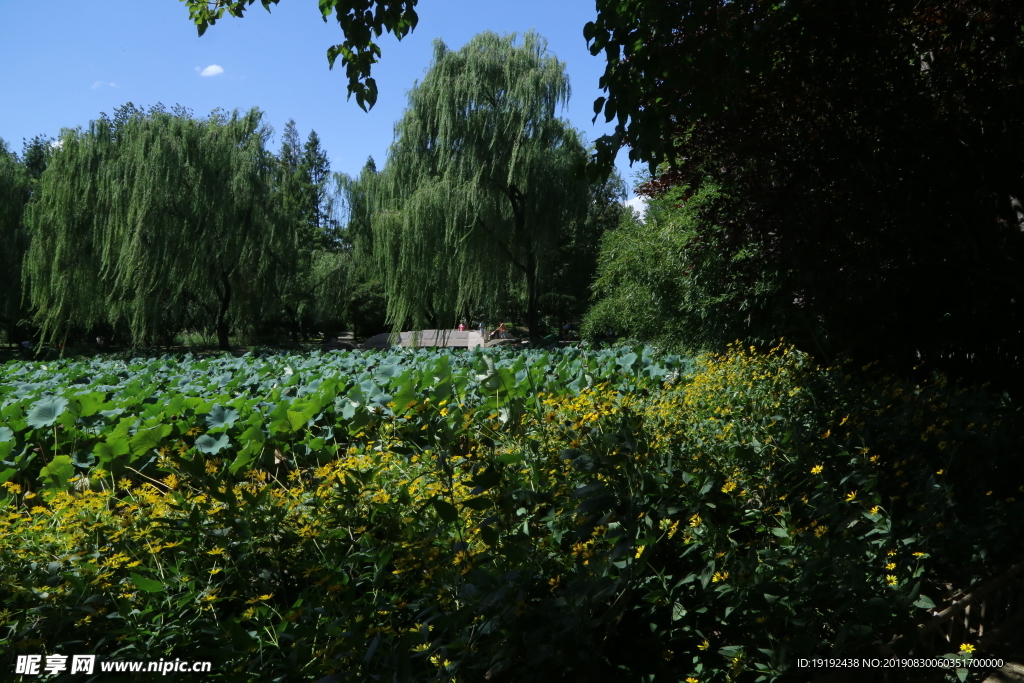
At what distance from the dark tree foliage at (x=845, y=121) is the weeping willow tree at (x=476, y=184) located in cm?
915

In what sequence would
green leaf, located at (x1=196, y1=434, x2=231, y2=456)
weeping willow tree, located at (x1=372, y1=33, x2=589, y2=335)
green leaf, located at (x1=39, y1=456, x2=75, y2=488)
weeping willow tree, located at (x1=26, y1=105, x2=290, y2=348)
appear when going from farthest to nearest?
1. weeping willow tree, located at (x1=26, y1=105, x2=290, y2=348)
2. weeping willow tree, located at (x1=372, y1=33, x2=589, y2=335)
3. green leaf, located at (x1=196, y1=434, x2=231, y2=456)
4. green leaf, located at (x1=39, y1=456, x2=75, y2=488)

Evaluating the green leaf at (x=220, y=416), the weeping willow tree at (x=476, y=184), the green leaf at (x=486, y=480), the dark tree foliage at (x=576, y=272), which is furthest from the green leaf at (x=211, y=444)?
the dark tree foliage at (x=576, y=272)

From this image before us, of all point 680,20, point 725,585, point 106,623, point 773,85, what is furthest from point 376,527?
point 773,85

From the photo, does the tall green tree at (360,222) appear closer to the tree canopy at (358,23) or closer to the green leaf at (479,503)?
the tree canopy at (358,23)

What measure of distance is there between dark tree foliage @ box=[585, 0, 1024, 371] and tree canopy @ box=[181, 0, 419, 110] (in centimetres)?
114

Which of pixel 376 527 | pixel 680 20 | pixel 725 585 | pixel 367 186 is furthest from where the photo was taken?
pixel 367 186

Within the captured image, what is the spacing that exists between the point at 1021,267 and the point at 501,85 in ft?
38.5

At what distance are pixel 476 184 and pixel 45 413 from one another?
9.99m

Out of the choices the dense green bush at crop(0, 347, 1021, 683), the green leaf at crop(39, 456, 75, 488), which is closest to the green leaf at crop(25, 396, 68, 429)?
the green leaf at crop(39, 456, 75, 488)

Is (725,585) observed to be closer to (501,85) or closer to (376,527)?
(376,527)

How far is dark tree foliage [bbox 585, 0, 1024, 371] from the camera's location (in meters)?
3.75

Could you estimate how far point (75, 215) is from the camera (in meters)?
15.0

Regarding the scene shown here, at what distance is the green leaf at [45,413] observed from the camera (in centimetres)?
439

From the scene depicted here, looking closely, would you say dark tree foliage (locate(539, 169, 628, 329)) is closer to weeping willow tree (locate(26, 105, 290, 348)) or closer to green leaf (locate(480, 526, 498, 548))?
weeping willow tree (locate(26, 105, 290, 348))
